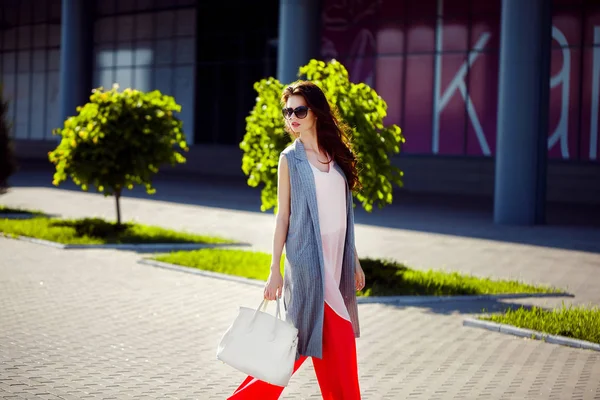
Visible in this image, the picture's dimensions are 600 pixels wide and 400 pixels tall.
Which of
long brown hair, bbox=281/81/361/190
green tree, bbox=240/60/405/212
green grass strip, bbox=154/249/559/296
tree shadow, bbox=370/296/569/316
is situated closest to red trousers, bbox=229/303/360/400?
long brown hair, bbox=281/81/361/190

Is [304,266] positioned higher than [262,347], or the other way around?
[304,266]

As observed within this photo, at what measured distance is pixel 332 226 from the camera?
579 centimetres

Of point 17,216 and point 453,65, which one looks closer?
point 17,216

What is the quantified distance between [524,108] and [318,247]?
56.4 ft

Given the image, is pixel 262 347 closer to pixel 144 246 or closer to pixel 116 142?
pixel 144 246

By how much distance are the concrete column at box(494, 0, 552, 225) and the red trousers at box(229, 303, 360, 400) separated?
1715 centimetres

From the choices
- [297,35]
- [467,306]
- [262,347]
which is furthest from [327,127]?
[297,35]

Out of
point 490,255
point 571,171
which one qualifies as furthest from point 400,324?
point 571,171

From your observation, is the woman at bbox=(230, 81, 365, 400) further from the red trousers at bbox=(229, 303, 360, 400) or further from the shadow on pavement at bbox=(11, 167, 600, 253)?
the shadow on pavement at bbox=(11, 167, 600, 253)

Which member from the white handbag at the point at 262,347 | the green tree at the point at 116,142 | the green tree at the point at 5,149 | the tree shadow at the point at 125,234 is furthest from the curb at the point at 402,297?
the green tree at the point at 5,149

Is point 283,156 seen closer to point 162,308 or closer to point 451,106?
point 162,308

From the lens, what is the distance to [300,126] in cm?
583

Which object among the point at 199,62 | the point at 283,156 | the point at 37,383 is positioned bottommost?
the point at 37,383

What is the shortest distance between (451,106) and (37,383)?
26574mm
